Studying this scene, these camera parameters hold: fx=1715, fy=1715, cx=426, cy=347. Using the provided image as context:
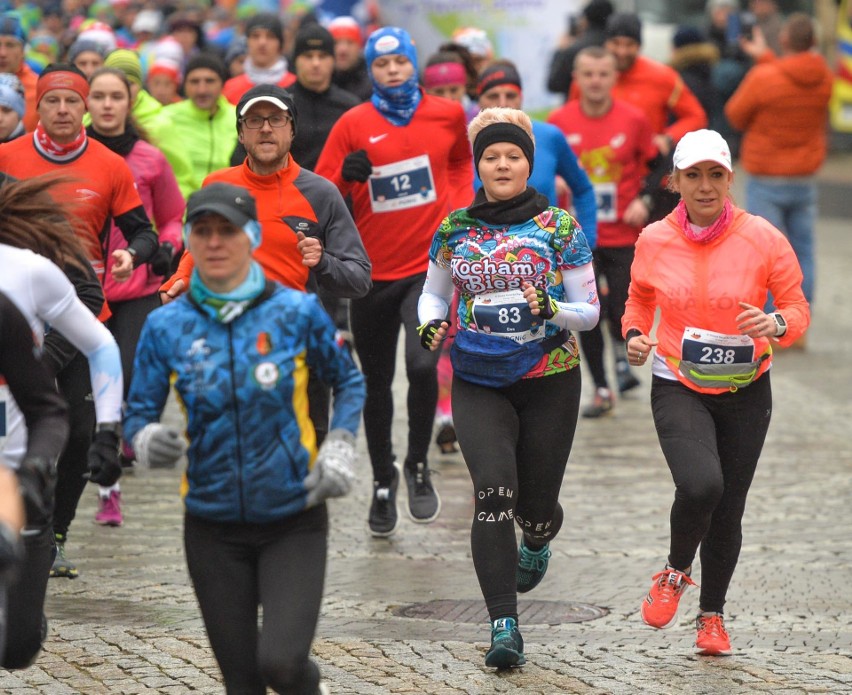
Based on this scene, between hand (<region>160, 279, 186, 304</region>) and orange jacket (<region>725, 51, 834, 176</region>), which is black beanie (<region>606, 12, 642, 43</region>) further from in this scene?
hand (<region>160, 279, 186, 304</region>)

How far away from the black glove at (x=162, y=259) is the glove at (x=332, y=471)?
3332 millimetres

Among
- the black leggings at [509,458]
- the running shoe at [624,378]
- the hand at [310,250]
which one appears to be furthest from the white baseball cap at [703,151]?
the running shoe at [624,378]

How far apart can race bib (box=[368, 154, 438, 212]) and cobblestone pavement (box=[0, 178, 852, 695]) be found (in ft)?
5.50

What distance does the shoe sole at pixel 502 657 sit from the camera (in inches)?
239

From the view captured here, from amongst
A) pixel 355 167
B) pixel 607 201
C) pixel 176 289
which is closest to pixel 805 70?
pixel 607 201

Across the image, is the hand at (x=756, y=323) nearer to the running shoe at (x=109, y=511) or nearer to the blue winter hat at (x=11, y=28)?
the running shoe at (x=109, y=511)

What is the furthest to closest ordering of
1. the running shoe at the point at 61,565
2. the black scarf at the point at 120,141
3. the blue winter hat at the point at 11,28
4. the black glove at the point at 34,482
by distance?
the blue winter hat at the point at 11,28 < the black scarf at the point at 120,141 < the running shoe at the point at 61,565 < the black glove at the point at 34,482

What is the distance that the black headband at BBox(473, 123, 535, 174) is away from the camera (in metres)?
6.45

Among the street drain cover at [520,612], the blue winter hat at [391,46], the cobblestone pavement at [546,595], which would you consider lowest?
the street drain cover at [520,612]

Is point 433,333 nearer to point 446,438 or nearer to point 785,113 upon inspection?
point 446,438

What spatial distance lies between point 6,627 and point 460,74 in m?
5.93

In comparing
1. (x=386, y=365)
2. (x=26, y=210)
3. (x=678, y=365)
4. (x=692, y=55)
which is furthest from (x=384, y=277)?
(x=692, y=55)

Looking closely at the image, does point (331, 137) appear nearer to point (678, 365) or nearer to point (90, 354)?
point (678, 365)

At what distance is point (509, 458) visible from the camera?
6.34m
